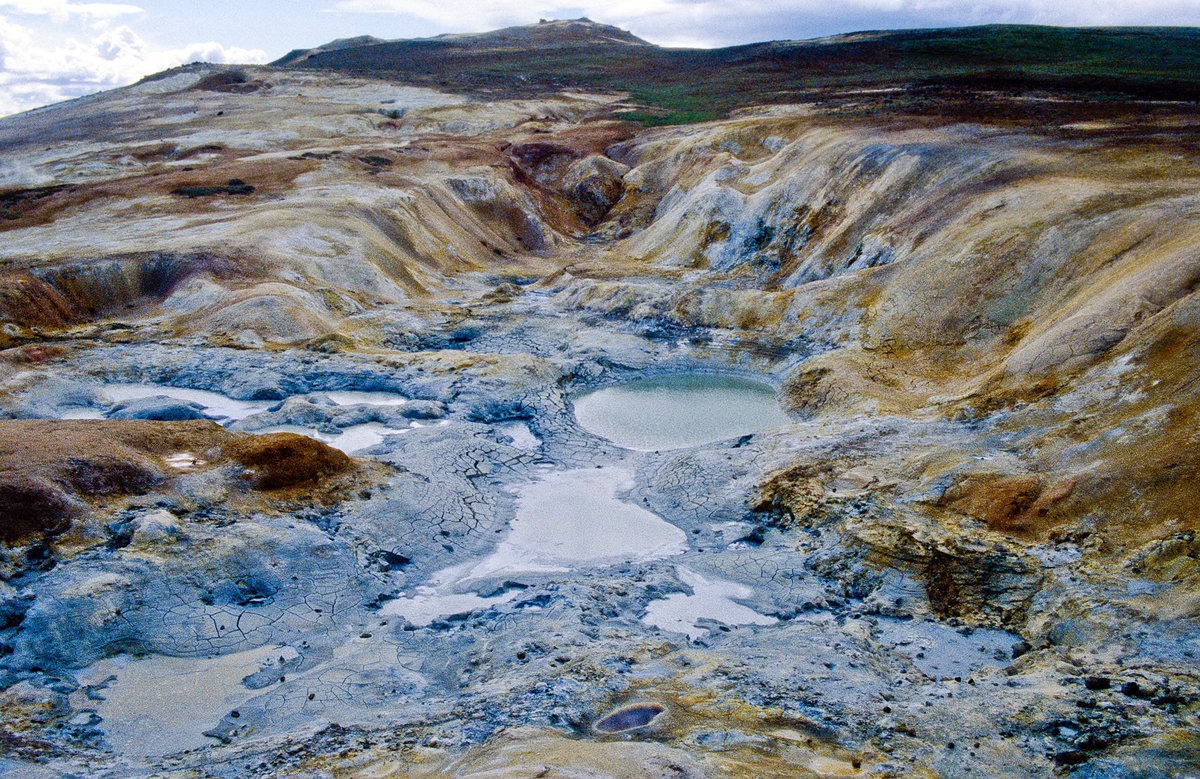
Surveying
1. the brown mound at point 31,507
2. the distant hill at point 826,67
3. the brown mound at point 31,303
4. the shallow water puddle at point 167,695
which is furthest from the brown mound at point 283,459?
the distant hill at point 826,67

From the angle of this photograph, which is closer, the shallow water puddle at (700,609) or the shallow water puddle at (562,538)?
the shallow water puddle at (700,609)

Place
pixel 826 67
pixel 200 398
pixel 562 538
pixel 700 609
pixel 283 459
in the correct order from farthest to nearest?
pixel 826 67 < pixel 200 398 < pixel 562 538 < pixel 283 459 < pixel 700 609

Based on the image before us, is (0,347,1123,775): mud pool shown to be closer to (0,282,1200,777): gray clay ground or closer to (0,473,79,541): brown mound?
(0,282,1200,777): gray clay ground

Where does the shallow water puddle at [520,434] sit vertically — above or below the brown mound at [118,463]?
below

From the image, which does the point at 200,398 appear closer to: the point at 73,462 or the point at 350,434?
the point at 350,434

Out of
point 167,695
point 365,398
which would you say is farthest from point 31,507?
point 365,398

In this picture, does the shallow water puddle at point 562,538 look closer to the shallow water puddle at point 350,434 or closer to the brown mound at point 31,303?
the shallow water puddle at point 350,434

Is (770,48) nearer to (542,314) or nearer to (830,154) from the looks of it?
(830,154)

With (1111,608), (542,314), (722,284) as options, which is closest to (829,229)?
(722,284)
